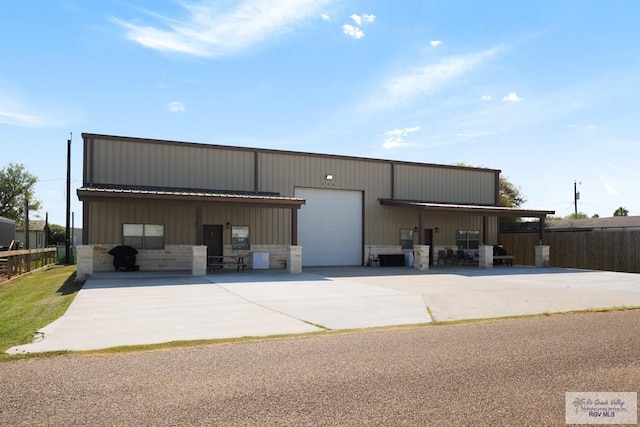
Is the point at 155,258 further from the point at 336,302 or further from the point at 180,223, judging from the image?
the point at 336,302

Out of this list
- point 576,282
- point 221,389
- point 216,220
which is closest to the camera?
point 221,389

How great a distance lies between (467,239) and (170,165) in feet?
58.1

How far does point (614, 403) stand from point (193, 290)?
1136cm

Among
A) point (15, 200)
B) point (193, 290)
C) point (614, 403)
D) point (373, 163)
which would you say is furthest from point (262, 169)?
point (15, 200)

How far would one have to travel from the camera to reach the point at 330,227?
2578cm

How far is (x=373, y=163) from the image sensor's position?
88.7 feet

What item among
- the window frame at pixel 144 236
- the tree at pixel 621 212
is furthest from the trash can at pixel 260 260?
the tree at pixel 621 212

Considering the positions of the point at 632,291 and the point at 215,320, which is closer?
the point at 215,320

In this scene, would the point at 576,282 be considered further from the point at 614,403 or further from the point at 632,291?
the point at 614,403

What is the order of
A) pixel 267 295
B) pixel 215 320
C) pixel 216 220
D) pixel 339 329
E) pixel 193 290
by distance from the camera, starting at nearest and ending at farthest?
pixel 339 329, pixel 215 320, pixel 267 295, pixel 193 290, pixel 216 220

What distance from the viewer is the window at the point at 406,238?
27516mm

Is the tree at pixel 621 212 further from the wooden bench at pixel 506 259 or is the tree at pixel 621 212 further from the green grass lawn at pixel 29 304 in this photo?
the green grass lawn at pixel 29 304

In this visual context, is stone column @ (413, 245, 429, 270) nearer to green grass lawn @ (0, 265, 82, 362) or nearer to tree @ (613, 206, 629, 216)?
green grass lawn @ (0, 265, 82, 362)

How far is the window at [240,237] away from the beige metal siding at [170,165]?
1920mm
